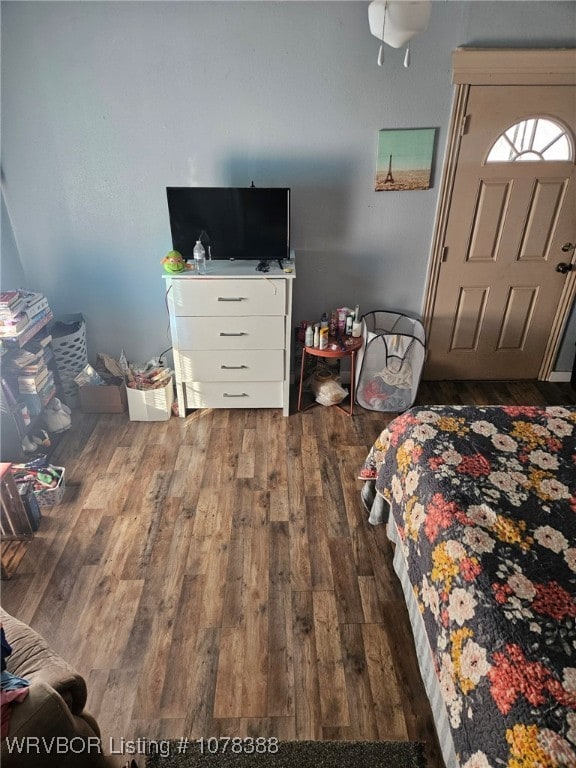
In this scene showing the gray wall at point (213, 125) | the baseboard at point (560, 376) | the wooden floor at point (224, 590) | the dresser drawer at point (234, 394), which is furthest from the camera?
the baseboard at point (560, 376)

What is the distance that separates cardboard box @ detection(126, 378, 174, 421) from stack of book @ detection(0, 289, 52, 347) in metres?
0.66

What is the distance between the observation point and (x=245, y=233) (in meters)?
2.89

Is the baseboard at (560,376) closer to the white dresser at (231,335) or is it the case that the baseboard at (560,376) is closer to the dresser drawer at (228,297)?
the white dresser at (231,335)

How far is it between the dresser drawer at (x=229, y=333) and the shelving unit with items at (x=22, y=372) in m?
0.79

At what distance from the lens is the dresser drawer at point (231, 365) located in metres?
3.02

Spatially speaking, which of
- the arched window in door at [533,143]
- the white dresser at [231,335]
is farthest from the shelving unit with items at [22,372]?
the arched window in door at [533,143]

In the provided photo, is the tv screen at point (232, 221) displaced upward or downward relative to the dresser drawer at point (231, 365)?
upward

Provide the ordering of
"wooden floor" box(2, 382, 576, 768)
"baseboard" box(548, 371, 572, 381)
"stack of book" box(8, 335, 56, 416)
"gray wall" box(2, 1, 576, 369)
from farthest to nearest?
"baseboard" box(548, 371, 572, 381), "stack of book" box(8, 335, 56, 416), "gray wall" box(2, 1, 576, 369), "wooden floor" box(2, 382, 576, 768)

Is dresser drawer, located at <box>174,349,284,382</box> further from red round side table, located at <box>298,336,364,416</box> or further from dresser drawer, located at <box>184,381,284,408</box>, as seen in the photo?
red round side table, located at <box>298,336,364,416</box>

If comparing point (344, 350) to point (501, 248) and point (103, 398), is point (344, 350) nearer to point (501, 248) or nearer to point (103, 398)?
point (501, 248)

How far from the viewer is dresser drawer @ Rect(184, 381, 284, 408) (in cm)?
314

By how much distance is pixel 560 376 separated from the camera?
11.7ft

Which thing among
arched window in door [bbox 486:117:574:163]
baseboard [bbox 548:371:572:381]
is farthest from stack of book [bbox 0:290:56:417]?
baseboard [bbox 548:371:572:381]

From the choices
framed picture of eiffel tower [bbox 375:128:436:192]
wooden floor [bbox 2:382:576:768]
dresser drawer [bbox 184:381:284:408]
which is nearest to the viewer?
wooden floor [bbox 2:382:576:768]
